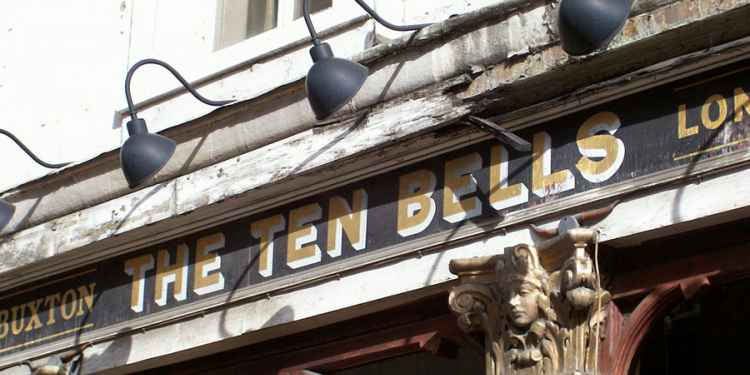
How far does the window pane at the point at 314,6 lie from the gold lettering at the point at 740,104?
112 inches

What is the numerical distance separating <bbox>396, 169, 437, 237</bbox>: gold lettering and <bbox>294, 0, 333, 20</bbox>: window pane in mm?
1563

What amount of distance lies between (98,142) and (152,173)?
1.61m

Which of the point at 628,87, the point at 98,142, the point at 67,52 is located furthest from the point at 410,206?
the point at 67,52

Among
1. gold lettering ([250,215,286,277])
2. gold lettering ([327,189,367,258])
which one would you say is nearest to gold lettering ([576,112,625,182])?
gold lettering ([327,189,367,258])

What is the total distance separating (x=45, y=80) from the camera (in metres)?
10.8

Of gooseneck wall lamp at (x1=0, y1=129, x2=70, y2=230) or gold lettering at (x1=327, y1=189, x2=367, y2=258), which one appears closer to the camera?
gold lettering at (x1=327, y1=189, x2=367, y2=258)

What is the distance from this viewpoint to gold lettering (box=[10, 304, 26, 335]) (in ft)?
32.9

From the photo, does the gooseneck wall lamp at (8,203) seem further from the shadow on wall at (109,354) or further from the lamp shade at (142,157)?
the lamp shade at (142,157)

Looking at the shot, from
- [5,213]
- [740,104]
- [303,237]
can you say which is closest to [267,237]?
[303,237]

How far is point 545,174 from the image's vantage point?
7855 millimetres

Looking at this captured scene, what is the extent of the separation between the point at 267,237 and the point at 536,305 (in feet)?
5.81

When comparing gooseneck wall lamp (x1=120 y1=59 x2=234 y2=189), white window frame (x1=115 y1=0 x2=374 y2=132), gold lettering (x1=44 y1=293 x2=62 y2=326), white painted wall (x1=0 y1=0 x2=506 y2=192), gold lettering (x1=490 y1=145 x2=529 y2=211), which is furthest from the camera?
gold lettering (x1=44 y1=293 x2=62 y2=326)

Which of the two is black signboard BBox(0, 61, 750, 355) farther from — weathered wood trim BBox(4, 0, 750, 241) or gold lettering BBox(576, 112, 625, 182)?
weathered wood trim BBox(4, 0, 750, 241)

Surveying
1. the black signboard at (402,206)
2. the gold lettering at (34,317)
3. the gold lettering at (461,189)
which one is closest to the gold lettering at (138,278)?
the black signboard at (402,206)
